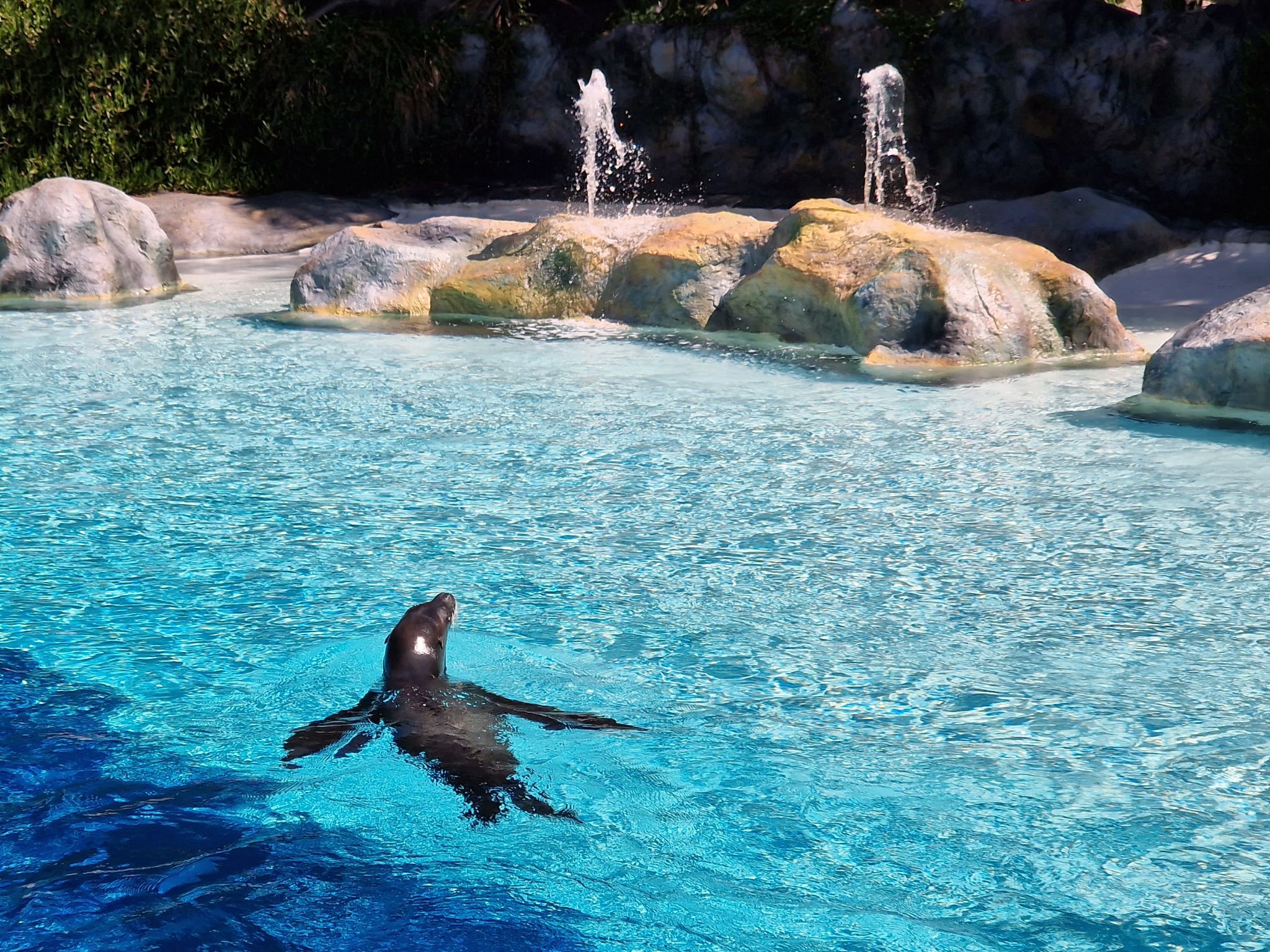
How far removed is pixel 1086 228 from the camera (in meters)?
13.3

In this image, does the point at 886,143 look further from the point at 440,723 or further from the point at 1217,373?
the point at 440,723

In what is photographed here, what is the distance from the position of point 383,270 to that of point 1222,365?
21.0ft

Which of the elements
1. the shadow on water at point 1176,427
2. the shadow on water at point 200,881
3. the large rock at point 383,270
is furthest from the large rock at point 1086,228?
the shadow on water at point 200,881

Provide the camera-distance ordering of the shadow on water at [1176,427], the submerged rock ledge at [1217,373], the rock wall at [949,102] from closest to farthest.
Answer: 1. the shadow on water at [1176,427]
2. the submerged rock ledge at [1217,373]
3. the rock wall at [949,102]

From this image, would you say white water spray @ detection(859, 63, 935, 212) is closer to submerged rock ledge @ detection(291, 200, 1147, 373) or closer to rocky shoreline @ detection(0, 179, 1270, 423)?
rocky shoreline @ detection(0, 179, 1270, 423)

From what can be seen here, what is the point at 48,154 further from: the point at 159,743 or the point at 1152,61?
the point at 159,743

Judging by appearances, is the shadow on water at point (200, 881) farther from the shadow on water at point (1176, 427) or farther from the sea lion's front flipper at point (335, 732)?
the shadow on water at point (1176, 427)

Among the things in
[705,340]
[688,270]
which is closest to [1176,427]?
[705,340]

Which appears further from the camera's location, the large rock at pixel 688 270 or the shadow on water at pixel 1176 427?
the large rock at pixel 688 270

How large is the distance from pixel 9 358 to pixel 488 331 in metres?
3.26

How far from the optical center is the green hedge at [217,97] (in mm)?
15953

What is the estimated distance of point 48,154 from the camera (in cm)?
1614

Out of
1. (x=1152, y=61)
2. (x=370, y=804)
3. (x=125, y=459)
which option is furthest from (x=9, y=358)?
(x=1152, y=61)

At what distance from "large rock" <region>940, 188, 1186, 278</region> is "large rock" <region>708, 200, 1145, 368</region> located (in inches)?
155
